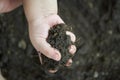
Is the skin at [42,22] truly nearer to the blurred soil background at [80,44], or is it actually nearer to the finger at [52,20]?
the finger at [52,20]

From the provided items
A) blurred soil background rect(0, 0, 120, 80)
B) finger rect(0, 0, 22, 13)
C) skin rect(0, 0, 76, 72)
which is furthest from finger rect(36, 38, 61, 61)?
blurred soil background rect(0, 0, 120, 80)

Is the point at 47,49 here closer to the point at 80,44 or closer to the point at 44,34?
the point at 44,34

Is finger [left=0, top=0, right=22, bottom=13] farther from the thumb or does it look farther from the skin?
the thumb

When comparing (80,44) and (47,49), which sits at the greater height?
(47,49)

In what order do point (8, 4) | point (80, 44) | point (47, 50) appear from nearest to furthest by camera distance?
point (47, 50) < point (8, 4) < point (80, 44)

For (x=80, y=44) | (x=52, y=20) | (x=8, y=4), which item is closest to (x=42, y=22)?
(x=52, y=20)

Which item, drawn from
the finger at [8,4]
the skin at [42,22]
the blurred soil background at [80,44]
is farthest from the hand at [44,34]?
the blurred soil background at [80,44]

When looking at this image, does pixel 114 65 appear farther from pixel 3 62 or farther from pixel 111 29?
pixel 3 62
